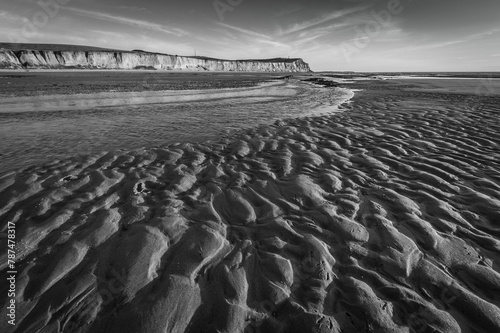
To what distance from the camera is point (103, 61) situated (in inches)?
4523

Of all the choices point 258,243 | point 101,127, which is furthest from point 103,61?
point 258,243

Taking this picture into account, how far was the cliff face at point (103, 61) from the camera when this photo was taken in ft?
300

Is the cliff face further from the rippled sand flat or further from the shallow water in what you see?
the rippled sand flat

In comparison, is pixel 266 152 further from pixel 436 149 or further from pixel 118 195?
pixel 436 149

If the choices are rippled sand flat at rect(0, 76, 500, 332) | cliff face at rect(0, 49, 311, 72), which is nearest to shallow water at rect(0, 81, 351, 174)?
rippled sand flat at rect(0, 76, 500, 332)

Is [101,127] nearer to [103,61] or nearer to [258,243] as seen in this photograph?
[258,243]

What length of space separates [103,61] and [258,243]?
13992cm

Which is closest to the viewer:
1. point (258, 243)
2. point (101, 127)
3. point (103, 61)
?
point (258, 243)

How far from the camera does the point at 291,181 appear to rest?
16.5 feet

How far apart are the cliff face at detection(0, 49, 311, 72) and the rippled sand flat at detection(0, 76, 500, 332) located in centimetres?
11855

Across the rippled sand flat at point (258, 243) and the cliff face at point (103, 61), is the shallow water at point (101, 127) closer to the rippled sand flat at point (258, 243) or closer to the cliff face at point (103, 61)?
the rippled sand flat at point (258, 243)

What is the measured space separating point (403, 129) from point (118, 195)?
944 cm

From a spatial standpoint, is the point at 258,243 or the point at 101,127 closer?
the point at 258,243

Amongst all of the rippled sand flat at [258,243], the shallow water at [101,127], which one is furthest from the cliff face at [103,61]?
the rippled sand flat at [258,243]
